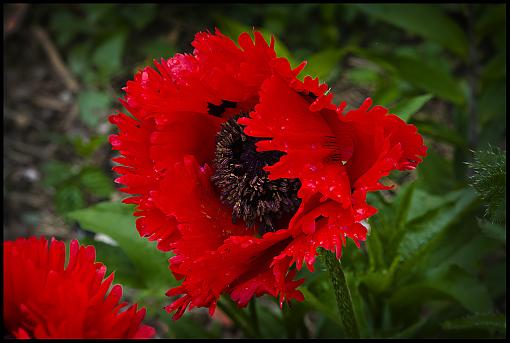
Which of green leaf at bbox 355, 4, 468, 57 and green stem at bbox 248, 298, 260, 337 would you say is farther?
green leaf at bbox 355, 4, 468, 57

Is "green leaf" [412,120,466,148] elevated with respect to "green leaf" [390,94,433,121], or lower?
lower

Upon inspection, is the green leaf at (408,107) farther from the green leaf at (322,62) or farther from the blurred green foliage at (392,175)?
the green leaf at (322,62)

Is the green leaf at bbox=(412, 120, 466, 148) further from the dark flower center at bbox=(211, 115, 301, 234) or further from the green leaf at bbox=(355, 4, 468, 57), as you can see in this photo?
the dark flower center at bbox=(211, 115, 301, 234)

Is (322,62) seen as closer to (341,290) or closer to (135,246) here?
(135,246)

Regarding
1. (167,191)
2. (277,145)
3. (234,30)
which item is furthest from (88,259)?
(234,30)

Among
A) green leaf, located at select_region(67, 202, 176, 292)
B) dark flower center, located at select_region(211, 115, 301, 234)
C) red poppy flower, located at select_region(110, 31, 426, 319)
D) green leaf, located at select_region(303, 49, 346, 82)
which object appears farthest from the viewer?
green leaf, located at select_region(303, 49, 346, 82)

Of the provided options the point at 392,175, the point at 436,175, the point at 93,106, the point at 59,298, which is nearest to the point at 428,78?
the point at 436,175

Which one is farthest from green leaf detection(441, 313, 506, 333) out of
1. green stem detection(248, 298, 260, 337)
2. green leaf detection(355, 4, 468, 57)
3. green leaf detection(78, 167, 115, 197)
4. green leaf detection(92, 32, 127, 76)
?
green leaf detection(92, 32, 127, 76)

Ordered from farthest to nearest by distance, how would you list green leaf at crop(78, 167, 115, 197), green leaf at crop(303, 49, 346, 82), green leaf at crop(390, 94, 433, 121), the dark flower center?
green leaf at crop(78, 167, 115, 197) → green leaf at crop(303, 49, 346, 82) → green leaf at crop(390, 94, 433, 121) → the dark flower center
